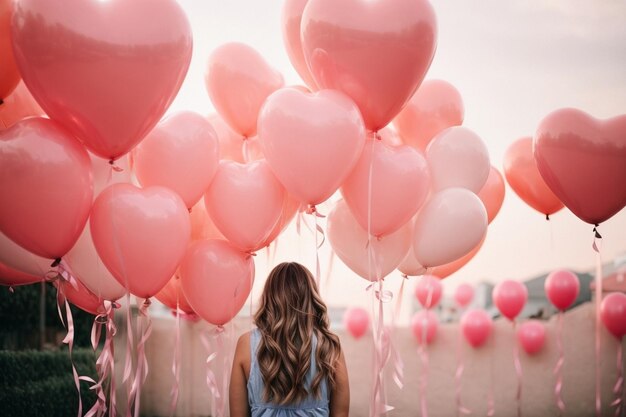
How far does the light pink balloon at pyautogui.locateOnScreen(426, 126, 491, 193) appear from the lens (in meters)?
2.87

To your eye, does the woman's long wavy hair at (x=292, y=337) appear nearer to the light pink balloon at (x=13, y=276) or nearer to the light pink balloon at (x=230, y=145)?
the light pink balloon at (x=230, y=145)

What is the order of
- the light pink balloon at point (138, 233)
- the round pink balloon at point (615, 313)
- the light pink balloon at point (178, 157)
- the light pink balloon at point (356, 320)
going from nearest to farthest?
1. the light pink balloon at point (138, 233)
2. the light pink balloon at point (178, 157)
3. the round pink balloon at point (615, 313)
4. the light pink balloon at point (356, 320)

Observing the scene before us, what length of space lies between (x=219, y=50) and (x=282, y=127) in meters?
0.82

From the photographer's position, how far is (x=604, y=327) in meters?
7.13

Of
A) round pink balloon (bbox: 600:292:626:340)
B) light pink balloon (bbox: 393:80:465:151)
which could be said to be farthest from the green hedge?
round pink balloon (bbox: 600:292:626:340)

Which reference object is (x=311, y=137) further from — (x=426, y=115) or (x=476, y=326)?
(x=476, y=326)

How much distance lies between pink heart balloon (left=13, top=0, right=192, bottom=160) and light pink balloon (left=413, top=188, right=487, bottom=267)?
1184mm

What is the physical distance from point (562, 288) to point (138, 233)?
16.8 ft

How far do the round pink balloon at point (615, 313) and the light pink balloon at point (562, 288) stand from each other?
1.44 feet

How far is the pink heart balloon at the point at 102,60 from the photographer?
6.81ft

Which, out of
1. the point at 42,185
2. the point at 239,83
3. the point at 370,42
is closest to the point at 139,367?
the point at 42,185

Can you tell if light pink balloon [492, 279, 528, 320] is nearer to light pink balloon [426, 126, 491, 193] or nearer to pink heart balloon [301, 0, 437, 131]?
light pink balloon [426, 126, 491, 193]

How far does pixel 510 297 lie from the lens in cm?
661

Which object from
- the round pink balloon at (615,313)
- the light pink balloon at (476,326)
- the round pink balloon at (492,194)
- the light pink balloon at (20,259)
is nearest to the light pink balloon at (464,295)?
the light pink balloon at (476,326)
